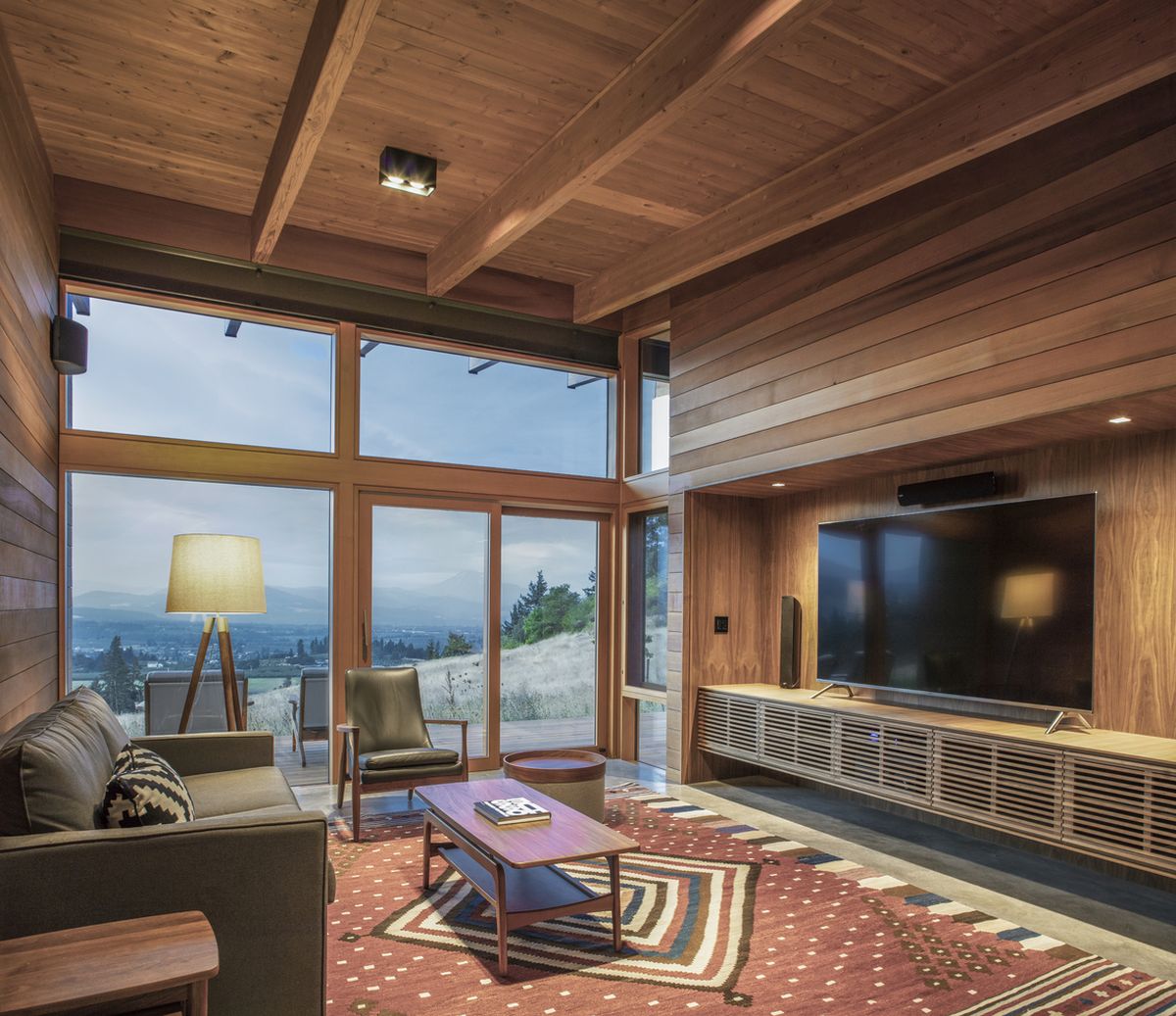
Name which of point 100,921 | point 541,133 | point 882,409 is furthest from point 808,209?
point 100,921

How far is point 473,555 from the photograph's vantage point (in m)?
6.04

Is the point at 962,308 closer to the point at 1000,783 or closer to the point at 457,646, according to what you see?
the point at 1000,783

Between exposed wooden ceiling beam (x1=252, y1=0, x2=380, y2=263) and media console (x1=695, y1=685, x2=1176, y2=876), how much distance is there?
374 centimetres

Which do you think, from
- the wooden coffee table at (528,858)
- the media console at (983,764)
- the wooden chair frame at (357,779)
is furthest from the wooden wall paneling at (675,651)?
the wooden coffee table at (528,858)

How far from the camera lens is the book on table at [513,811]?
321cm

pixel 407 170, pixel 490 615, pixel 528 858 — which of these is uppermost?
pixel 407 170

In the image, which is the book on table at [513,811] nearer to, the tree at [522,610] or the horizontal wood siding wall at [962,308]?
the horizontal wood siding wall at [962,308]

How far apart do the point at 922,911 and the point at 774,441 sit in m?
2.43

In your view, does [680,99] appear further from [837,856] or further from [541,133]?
[837,856]

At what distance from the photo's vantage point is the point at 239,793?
3463 millimetres

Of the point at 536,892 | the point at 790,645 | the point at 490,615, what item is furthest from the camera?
the point at 490,615

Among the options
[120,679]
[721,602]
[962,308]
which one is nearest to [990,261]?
[962,308]

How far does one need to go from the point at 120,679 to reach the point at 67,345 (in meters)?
1.91

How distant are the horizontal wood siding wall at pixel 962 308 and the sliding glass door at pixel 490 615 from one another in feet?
4.97
